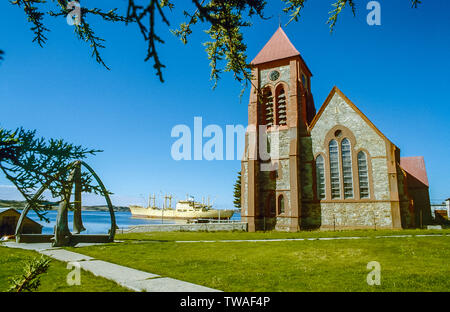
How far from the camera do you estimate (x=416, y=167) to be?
1262 inches

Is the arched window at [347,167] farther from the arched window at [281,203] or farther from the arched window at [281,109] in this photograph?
the arched window at [281,109]

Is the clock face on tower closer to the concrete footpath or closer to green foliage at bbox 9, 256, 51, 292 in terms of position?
the concrete footpath

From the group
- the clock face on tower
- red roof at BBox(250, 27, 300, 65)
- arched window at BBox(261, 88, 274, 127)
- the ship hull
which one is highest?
red roof at BBox(250, 27, 300, 65)

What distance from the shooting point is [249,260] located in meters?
10.2

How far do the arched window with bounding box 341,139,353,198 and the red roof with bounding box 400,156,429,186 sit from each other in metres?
12.7

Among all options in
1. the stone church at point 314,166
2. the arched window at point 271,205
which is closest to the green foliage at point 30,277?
the stone church at point 314,166

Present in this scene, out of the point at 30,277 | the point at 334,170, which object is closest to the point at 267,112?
the point at 334,170

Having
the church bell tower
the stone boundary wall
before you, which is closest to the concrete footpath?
the stone boundary wall

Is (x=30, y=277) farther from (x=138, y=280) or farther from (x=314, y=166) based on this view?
(x=314, y=166)

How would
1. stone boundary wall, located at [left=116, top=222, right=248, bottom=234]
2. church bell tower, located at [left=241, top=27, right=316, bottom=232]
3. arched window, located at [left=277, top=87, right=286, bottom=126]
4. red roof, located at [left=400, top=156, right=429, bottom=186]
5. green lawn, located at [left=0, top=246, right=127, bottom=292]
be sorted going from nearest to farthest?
green lawn, located at [left=0, top=246, right=127, bottom=292]
church bell tower, located at [left=241, top=27, right=316, bottom=232]
stone boundary wall, located at [left=116, top=222, right=248, bottom=234]
arched window, located at [left=277, top=87, right=286, bottom=126]
red roof, located at [left=400, top=156, right=429, bottom=186]

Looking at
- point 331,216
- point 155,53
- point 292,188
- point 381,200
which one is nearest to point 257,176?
point 292,188

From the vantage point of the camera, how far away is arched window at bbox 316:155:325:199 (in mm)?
24531

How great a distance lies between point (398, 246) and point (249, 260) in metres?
7.31
